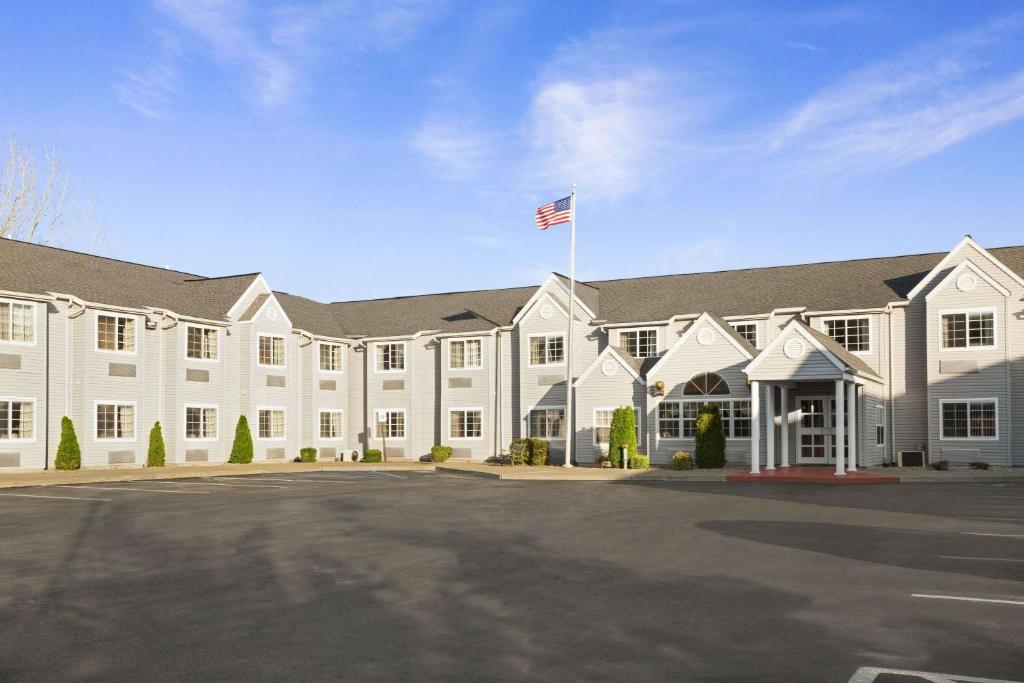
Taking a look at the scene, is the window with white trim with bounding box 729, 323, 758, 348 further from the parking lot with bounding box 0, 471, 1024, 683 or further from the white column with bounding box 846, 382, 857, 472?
the parking lot with bounding box 0, 471, 1024, 683

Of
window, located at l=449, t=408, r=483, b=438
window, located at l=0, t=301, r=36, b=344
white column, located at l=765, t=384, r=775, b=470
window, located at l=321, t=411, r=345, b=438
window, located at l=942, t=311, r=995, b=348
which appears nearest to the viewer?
window, located at l=0, t=301, r=36, b=344

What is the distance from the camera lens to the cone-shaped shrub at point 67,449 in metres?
33.2

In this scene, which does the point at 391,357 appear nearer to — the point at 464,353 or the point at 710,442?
the point at 464,353

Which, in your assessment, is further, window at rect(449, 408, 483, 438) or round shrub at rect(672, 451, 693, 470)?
window at rect(449, 408, 483, 438)

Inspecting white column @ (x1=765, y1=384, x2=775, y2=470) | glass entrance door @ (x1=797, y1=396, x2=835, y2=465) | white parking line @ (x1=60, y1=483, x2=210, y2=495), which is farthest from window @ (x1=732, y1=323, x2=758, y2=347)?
white parking line @ (x1=60, y1=483, x2=210, y2=495)

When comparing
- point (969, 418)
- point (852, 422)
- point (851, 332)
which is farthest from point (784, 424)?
point (969, 418)

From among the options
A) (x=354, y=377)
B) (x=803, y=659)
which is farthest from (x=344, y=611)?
(x=354, y=377)

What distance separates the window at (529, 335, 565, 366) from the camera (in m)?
42.3

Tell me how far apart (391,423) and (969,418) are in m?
26.4

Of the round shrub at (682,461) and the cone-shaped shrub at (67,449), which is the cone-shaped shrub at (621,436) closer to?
the round shrub at (682,461)

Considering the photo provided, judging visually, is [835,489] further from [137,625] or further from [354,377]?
[354,377]

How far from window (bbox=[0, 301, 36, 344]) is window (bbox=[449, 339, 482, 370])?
18.8 meters

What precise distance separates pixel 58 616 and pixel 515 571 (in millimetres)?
5175

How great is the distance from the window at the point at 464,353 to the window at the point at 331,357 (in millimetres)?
6401
